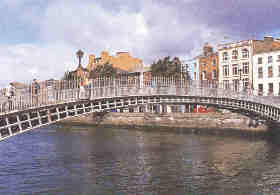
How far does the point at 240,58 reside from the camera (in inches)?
2475

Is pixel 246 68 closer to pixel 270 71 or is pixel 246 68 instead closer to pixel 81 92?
pixel 270 71

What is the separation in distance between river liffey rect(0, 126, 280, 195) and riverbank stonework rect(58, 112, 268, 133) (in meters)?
8.31

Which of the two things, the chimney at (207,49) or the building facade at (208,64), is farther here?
the chimney at (207,49)

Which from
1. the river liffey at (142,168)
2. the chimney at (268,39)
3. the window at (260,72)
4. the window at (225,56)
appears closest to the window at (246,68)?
the window at (260,72)

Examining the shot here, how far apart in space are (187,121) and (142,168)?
28272 millimetres

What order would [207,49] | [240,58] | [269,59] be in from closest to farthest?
1. [269,59]
2. [240,58]
3. [207,49]

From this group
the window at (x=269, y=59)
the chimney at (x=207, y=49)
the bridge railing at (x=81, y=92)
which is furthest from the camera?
the chimney at (x=207, y=49)

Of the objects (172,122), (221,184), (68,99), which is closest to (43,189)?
(68,99)

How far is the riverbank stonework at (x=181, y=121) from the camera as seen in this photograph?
1837 inches

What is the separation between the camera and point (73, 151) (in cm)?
3381

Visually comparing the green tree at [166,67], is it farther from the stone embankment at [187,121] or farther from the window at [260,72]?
the window at [260,72]

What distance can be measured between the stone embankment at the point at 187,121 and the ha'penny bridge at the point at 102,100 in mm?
6545

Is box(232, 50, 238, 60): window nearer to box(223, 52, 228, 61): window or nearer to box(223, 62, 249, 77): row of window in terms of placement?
box(223, 62, 249, 77): row of window

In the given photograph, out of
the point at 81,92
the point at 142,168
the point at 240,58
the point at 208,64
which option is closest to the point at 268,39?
the point at 240,58
